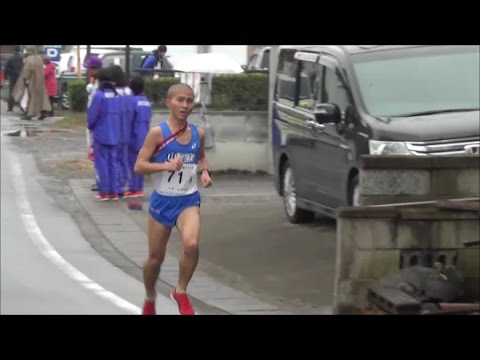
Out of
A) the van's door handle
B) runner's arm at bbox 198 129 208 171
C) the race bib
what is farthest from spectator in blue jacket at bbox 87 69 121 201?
the race bib

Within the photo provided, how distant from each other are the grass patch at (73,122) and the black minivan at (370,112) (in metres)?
13.3

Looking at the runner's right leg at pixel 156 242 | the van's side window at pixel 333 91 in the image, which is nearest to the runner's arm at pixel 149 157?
the runner's right leg at pixel 156 242

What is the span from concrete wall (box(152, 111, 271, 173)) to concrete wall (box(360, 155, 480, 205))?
854 cm

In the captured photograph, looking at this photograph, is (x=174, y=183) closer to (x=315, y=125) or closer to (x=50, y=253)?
(x=50, y=253)

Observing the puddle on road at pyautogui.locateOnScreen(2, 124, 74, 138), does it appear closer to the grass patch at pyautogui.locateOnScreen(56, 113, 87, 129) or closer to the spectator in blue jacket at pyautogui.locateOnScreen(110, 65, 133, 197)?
the grass patch at pyautogui.locateOnScreen(56, 113, 87, 129)

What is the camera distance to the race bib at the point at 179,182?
26.7 feet

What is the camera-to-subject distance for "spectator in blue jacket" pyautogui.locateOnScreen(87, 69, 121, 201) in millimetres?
15492

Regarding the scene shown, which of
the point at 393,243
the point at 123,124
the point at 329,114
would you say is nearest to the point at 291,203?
the point at 329,114

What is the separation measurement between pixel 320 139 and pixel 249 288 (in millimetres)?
2773

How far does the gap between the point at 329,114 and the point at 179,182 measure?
4317mm

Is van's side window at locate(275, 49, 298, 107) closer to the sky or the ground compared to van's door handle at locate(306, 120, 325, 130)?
closer to the sky

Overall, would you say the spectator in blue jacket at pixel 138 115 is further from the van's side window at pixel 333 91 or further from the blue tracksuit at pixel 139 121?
the van's side window at pixel 333 91

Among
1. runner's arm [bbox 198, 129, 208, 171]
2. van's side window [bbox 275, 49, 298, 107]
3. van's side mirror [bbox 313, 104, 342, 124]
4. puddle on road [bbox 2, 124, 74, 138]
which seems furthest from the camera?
puddle on road [bbox 2, 124, 74, 138]

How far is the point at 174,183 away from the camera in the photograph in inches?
324
